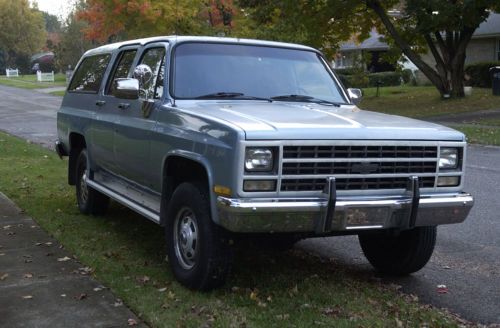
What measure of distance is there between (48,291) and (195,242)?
1198 mm

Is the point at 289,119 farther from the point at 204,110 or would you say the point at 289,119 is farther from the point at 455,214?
the point at 455,214

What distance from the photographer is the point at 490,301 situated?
5.12 meters

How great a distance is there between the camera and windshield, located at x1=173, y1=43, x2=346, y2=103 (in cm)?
575

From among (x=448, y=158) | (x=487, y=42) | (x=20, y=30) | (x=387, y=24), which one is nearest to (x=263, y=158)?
(x=448, y=158)

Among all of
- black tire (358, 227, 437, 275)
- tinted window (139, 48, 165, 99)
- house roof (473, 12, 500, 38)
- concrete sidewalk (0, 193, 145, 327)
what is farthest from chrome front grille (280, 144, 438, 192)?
house roof (473, 12, 500, 38)

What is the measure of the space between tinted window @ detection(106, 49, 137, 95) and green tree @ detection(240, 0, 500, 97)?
18.4 m

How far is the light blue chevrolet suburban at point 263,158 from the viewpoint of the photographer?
4.51m

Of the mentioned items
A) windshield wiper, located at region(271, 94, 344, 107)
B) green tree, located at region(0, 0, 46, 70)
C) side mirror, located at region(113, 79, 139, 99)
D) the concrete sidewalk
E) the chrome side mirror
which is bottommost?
the concrete sidewalk

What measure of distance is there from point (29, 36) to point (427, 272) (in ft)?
282

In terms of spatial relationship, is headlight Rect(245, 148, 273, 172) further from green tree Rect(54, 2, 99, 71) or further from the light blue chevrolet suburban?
green tree Rect(54, 2, 99, 71)

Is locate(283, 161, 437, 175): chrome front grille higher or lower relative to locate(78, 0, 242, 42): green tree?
lower

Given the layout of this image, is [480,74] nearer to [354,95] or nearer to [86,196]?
[354,95]

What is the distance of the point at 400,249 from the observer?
5688 millimetres

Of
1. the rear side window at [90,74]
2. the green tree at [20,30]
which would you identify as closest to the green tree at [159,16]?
the rear side window at [90,74]
